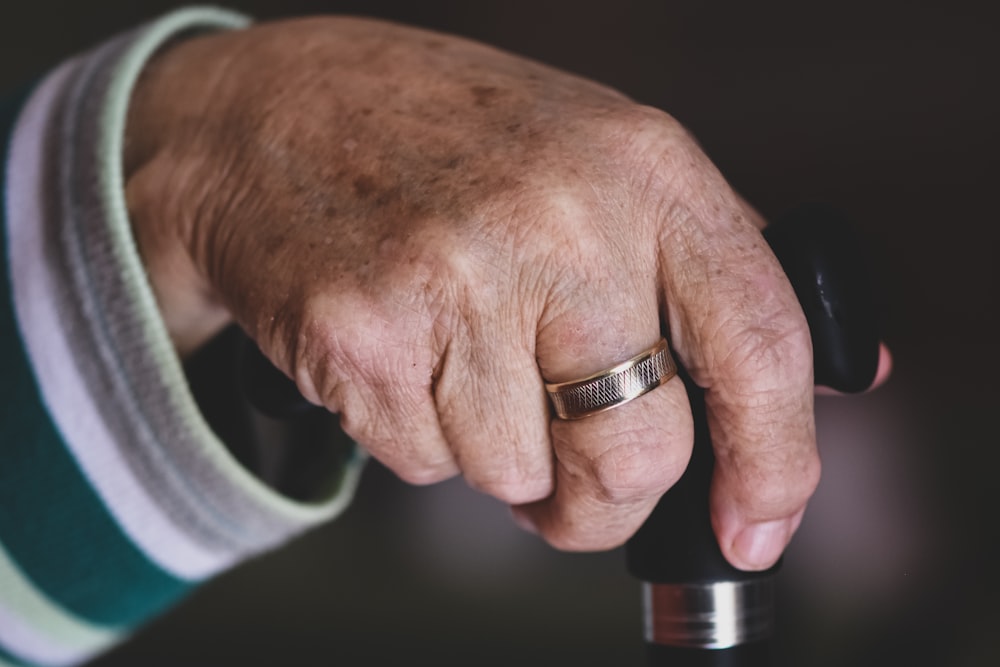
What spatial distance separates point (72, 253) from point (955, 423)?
3.55 feet

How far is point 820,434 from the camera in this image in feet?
3.72

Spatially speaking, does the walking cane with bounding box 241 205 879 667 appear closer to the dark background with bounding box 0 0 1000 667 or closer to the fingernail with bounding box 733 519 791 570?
the fingernail with bounding box 733 519 791 570

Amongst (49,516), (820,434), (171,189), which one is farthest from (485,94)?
(820,434)

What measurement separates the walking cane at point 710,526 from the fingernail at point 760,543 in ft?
0.03

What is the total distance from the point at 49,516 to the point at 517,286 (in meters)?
0.36

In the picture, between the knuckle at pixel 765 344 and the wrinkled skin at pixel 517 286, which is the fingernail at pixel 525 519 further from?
the knuckle at pixel 765 344

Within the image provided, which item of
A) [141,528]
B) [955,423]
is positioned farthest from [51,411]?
[955,423]

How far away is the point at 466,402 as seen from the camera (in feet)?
1.52

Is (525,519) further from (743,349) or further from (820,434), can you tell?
(820,434)

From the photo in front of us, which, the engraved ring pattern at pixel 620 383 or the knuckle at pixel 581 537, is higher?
the engraved ring pattern at pixel 620 383

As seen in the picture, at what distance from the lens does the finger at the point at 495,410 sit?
1.47 feet

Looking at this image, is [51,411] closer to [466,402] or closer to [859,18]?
[466,402]

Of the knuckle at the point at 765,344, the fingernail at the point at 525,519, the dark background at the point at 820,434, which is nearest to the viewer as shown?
A: the knuckle at the point at 765,344

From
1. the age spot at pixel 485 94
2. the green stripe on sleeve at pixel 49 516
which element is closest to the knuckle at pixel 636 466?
the age spot at pixel 485 94
